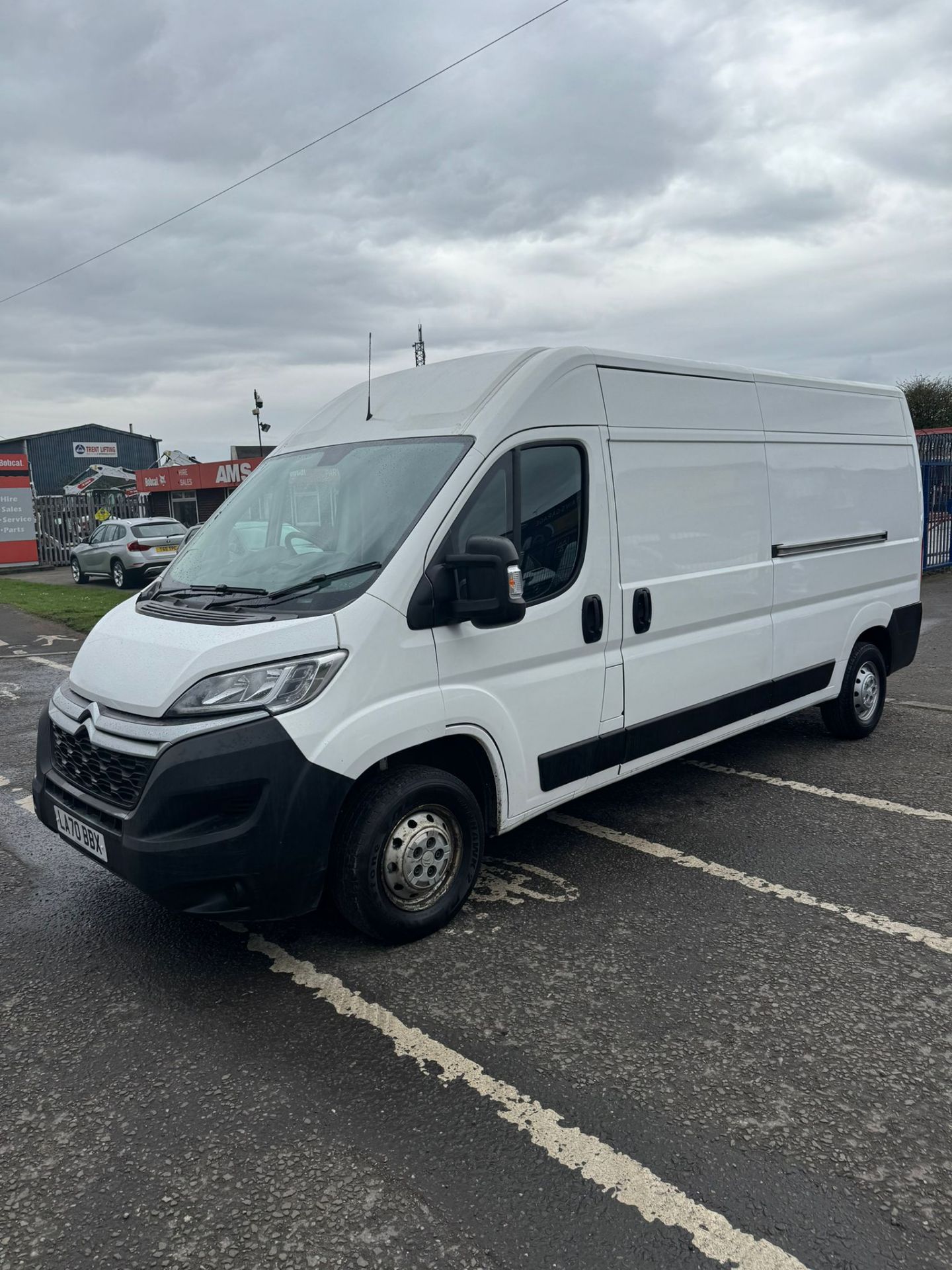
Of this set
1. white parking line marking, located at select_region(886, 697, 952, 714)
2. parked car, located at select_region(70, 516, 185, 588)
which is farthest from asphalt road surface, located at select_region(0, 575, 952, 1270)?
parked car, located at select_region(70, 516, 185, 588)

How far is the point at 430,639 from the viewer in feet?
12.0

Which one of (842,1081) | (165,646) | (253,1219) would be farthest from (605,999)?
(165,646)

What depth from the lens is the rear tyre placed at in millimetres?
6398

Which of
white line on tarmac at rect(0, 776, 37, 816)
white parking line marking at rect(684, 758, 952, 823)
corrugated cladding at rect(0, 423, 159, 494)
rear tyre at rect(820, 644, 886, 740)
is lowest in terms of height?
white parking line marking at rect(684, 758, 952, 823)

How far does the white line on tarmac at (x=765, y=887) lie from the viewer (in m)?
3.71

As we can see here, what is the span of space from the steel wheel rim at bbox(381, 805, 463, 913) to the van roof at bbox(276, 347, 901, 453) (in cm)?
164

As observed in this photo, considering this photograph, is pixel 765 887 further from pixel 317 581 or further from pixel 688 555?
pixel 317 581

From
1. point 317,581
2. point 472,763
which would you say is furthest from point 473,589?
point 472,763

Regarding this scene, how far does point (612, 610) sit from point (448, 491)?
1092 millimetres

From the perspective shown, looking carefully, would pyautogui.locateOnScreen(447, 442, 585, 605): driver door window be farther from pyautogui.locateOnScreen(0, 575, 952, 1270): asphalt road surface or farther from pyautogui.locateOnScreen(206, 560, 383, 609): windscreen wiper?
pyautogui.locateOnScreen(0, 575, 952, 1270): asphalt road surface

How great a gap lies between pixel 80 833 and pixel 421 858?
1354 mm

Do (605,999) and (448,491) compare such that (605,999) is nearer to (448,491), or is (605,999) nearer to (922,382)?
(448,491)

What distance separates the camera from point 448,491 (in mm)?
3750

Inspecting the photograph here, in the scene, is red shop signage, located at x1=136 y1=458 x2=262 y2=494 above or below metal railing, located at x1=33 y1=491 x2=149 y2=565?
above
